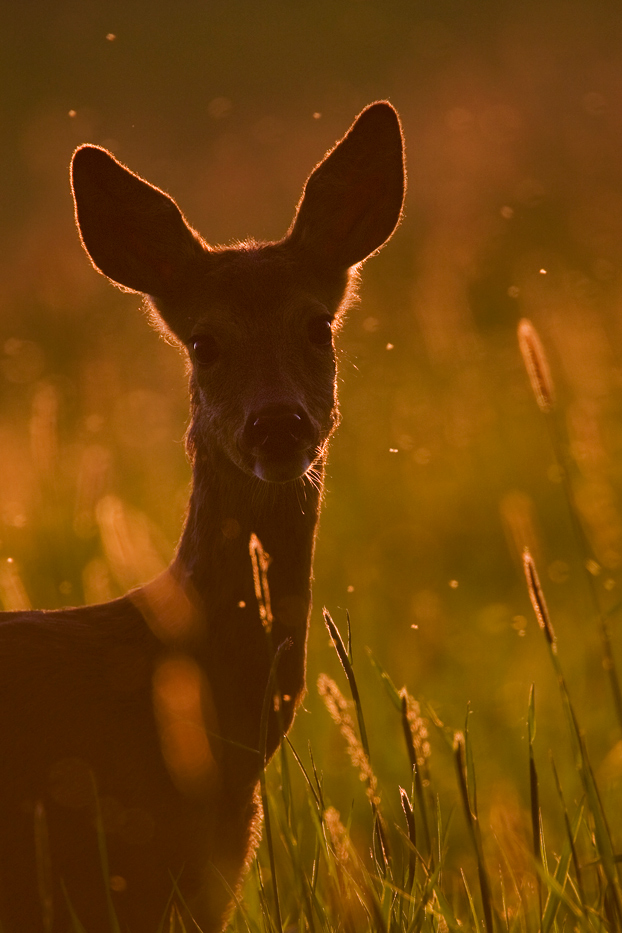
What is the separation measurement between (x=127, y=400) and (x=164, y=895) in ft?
31.0

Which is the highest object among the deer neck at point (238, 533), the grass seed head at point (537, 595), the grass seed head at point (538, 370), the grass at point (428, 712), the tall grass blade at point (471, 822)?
the grass seed head at point (538, 370)

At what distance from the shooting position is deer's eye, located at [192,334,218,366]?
4.67 meters

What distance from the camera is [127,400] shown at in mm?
12758

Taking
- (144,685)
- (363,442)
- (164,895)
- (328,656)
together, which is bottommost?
(363,442)

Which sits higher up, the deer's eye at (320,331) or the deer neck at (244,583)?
the deer's eye at (320,331)

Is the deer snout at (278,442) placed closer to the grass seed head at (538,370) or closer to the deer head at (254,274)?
the deer head at (254,274)

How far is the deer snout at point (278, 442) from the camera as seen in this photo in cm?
401

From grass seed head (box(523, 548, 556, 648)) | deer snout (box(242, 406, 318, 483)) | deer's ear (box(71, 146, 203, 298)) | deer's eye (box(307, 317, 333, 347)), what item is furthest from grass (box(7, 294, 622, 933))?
deer's eye (box(307, 317, 333, 347))

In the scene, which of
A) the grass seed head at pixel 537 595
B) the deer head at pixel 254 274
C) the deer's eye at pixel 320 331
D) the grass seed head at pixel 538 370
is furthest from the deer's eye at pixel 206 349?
the grass seed head at pixel 537 595

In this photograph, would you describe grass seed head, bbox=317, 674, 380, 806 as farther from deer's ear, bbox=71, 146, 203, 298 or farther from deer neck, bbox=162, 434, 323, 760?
deer's ear, bbox=71, 146, 203, 298

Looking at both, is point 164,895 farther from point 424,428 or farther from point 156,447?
point 156,447

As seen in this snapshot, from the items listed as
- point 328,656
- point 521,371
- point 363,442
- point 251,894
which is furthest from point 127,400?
point 251,894

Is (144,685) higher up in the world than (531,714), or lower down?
lower down

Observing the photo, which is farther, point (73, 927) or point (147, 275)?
point (147, 275)
